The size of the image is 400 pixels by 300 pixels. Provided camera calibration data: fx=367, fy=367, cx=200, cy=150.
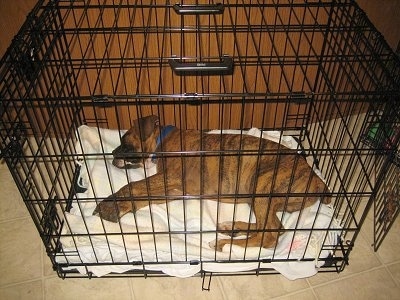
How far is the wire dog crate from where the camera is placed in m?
1.49

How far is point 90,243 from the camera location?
1.66 m

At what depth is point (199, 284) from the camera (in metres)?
1.65

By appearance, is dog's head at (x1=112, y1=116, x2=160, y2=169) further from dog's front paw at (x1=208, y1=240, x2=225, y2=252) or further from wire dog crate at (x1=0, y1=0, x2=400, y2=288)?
dog's front paw at (x1=208, y1=240, x2=225, y2=252)

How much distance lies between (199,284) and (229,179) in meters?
0.50

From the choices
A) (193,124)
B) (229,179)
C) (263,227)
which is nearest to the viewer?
(263,227)

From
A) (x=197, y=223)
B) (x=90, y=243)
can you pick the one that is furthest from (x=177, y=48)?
(x=90, y=243)

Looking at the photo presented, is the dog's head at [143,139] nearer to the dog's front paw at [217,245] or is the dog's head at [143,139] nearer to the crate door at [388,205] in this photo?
the dog's front paw at [217,245]

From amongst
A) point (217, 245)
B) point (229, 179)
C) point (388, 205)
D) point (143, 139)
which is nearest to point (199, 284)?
point (217, 245)

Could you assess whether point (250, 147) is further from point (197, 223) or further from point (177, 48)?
point (177, 48)

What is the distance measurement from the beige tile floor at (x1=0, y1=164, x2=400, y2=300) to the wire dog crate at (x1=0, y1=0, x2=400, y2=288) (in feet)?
0.18

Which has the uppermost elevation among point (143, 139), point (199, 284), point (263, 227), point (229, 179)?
point (143, 139)

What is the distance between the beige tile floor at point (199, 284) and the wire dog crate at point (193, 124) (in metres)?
0.06

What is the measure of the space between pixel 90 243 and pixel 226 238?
62 centimetres

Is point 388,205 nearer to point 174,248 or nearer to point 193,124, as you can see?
point 174,248
